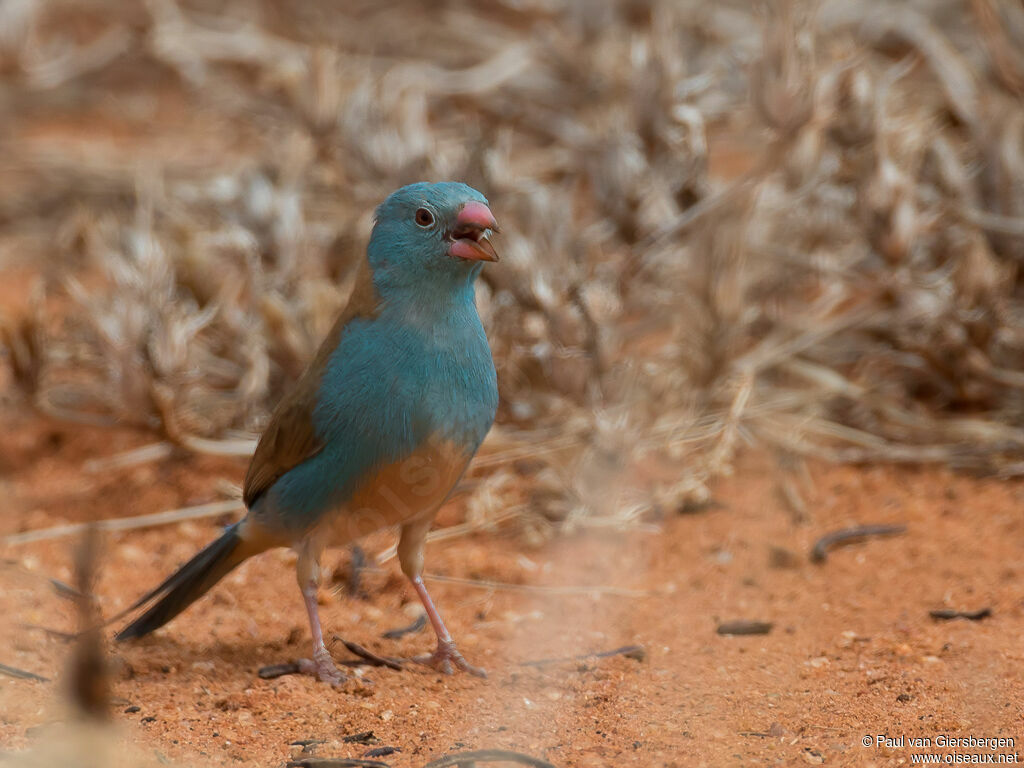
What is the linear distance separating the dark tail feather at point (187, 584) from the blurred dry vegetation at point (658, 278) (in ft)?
3.71

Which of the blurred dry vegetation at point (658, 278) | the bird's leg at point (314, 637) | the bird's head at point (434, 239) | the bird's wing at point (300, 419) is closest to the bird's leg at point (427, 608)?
the bird's leg at point (314, 637)

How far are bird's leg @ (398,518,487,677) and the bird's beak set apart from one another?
79 cm

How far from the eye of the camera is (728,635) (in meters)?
3.57

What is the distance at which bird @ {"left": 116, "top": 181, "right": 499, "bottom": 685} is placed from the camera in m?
3.15

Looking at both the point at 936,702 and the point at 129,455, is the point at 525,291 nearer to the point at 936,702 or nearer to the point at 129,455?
the point at 129,455

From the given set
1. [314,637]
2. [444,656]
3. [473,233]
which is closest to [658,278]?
[473,233]

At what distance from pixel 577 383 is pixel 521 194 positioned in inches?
38.7

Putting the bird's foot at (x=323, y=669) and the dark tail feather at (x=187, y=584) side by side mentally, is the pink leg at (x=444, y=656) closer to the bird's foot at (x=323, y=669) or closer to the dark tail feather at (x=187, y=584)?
the bird's foot at (x=323, y=669)

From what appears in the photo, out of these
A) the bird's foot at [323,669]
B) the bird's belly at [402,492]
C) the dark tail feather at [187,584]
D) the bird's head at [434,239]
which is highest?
the bird's head at [434,239]

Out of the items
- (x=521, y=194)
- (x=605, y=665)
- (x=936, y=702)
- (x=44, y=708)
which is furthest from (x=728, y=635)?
(x=521, y=194)

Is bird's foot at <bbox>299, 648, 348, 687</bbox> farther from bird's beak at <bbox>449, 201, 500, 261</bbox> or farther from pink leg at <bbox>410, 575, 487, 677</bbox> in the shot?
bird's beak at <bbox>449, 201, 500, 261</bbox>

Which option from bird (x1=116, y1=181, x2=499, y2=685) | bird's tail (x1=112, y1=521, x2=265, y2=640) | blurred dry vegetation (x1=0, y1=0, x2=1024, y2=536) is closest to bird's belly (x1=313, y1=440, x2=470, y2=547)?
bird (x1=116, y1=181, x2=499, y2=685)

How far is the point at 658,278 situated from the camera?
5270 mm

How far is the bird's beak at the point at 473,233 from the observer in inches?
126
